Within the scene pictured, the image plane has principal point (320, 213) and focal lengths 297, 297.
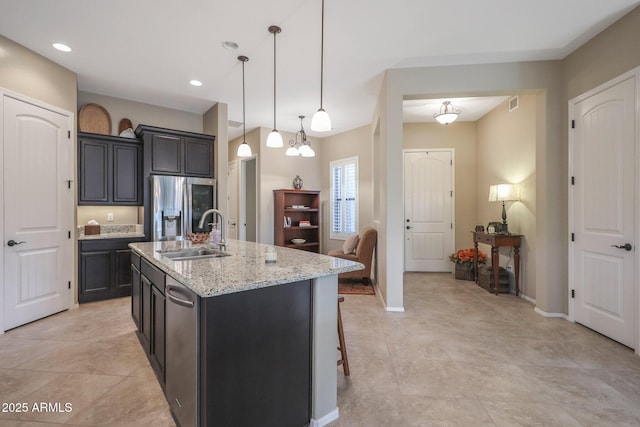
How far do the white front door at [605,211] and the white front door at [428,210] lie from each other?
248 cm

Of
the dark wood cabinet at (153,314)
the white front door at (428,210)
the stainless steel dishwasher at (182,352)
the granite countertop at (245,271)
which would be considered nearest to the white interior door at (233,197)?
the white front door at (428,210)

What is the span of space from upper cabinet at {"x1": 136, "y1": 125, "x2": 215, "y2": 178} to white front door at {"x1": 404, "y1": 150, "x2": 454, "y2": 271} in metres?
3.66

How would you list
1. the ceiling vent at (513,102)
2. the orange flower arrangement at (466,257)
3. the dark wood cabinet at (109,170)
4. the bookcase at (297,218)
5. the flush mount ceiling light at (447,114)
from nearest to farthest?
the dark wood cabinet at (109,170) < the ceiling vent at (513,102) < the flush mount ceiling light at (447,114) < the orange flower arrangement at (466,257) < the bookcase at (297,218)

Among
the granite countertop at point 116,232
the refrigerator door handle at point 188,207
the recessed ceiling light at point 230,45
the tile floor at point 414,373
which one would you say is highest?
the recessed ceiling light at point 230,45

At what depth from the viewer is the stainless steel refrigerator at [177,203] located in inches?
165

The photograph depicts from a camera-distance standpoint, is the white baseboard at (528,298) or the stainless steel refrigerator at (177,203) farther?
the stainless steel refrigerator at (177,203)

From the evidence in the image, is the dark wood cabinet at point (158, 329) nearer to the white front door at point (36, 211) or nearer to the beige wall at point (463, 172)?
the white front door at point (36, 211)

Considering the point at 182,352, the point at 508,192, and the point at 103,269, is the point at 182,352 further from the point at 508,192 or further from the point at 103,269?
the point at 508,192

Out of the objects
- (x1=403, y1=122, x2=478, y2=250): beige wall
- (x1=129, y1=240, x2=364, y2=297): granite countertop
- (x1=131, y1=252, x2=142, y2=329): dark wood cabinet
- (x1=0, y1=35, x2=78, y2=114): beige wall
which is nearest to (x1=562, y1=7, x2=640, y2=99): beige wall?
(x1=403, y1=122, x2=478, y2=250): beige wall

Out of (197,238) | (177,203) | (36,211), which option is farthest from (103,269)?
(197,238)

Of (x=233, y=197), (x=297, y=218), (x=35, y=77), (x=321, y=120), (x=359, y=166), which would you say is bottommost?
(x=297, y=218)

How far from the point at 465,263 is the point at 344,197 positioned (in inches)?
104

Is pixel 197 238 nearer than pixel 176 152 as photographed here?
Yes

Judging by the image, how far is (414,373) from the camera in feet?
7.30
